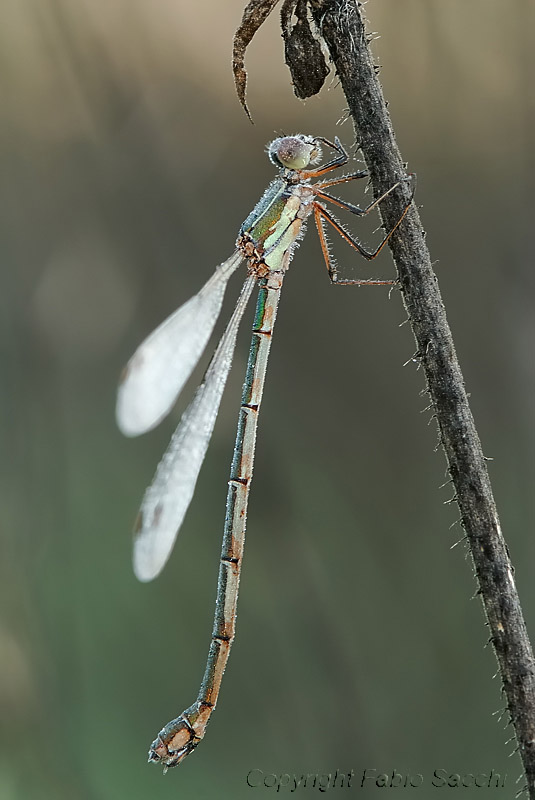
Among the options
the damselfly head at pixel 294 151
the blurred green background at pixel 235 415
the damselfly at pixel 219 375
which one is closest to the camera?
the damselfly at pixel 219 375

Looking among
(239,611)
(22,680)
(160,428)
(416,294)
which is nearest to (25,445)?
(160,428)

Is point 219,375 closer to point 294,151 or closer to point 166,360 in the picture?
point 166,360

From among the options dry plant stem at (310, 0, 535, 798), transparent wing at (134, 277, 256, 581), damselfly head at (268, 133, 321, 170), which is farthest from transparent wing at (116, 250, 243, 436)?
dry plant stem at (310, 0, 535, 798)

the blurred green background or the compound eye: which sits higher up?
the compound eye

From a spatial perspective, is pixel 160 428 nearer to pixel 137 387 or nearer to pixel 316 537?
pixel 316 537

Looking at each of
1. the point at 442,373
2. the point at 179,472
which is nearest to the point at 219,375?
the point at 179,472

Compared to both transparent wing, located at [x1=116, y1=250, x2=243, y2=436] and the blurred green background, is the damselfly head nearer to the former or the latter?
transparent wing, located at [x1=116, y1=250, x2=243, y2=436]

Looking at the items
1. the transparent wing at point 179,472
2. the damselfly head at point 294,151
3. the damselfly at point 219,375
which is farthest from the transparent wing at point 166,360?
the damselfly head at point 294,151

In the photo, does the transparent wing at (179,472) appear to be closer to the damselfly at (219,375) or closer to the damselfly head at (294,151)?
the damselfly at (219,375)

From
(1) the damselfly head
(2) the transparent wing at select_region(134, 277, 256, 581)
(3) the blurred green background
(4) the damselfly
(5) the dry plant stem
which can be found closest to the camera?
(5) the dry plant stem
